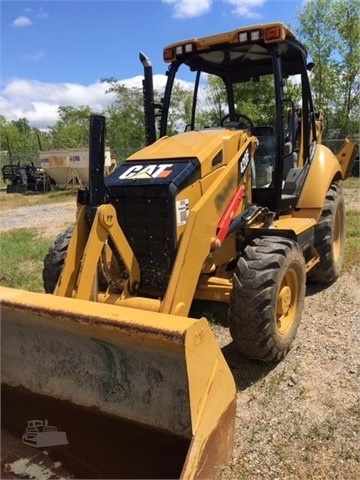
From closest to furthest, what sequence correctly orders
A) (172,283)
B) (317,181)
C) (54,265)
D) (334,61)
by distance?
(172,283)
(54,265)
(317,181)
(334,61)

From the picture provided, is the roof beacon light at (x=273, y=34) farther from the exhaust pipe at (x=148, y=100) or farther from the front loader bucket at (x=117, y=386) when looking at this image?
the front loader bucket at (x=117, y=386)

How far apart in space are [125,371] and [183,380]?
1.35ft

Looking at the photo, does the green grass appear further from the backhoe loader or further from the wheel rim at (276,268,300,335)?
the wheel rim at (276,268,300,335)

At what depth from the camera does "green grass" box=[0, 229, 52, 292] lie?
6.66 meters

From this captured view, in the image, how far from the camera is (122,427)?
3041 millimetres

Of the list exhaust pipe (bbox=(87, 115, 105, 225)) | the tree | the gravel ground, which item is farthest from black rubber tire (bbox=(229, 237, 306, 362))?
the tree

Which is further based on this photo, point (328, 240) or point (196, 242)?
point (328, 240)

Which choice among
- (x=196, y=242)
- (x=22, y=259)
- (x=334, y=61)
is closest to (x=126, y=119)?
(x=334, y=61)

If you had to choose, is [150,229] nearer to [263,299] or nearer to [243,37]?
[263,299]

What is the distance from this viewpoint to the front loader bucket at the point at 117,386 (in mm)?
2646

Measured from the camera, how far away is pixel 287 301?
414 cm

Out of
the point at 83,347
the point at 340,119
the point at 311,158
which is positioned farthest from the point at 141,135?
the point at 83,347

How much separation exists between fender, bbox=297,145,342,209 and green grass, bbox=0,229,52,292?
3328mm

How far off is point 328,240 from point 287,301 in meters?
1.67
